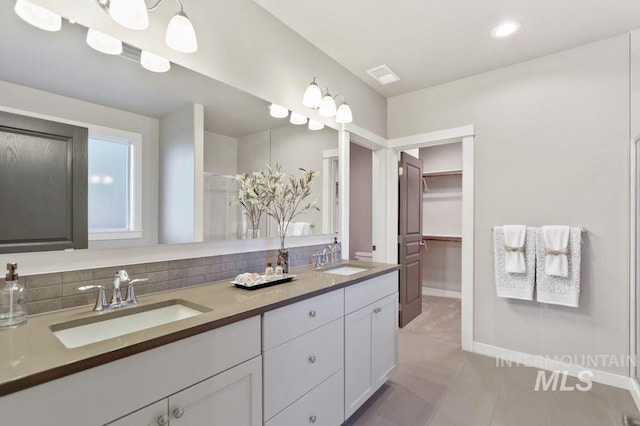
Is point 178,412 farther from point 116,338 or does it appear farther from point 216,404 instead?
point 116,338

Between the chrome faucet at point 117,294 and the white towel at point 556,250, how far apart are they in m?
2.92

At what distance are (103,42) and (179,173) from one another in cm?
63

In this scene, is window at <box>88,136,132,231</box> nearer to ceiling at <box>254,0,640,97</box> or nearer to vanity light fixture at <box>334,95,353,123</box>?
ceiling at <box>254,0,640,97</box>

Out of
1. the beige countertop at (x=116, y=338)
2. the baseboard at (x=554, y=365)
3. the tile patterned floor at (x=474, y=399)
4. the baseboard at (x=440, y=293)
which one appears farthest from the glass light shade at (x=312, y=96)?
the baseboard at (x=440, y=293)

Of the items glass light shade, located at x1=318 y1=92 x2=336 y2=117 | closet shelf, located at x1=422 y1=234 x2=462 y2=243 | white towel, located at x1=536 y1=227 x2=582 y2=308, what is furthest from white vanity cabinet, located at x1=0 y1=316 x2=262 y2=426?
closet shelf, located at x1=422 y1=234 x2=462 y2=243

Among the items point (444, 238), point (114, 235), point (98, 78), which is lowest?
point (444, 238)

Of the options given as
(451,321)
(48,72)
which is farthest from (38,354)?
(451,321)

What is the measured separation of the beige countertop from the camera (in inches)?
29.0

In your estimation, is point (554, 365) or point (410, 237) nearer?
point (554, 365)

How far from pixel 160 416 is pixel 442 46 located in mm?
2972

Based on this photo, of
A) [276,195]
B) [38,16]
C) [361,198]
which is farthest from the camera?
[361,198]

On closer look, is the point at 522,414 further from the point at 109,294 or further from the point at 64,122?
the point at 64,122

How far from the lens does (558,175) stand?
8.38 ft

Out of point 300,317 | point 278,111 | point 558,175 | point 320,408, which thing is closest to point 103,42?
point 278,111
